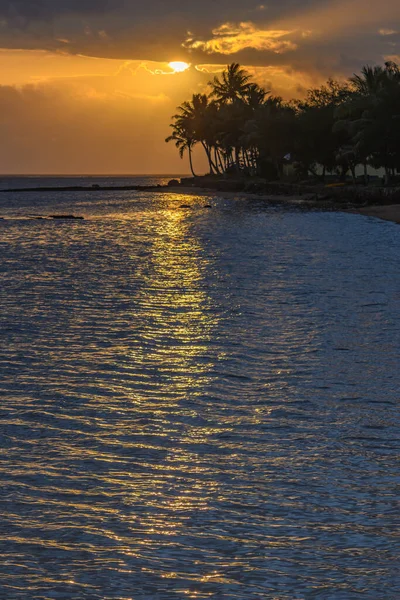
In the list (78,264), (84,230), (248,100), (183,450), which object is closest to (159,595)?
(183,450)

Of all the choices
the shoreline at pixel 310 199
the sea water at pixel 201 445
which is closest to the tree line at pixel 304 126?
the shoreline at pixel 310 199

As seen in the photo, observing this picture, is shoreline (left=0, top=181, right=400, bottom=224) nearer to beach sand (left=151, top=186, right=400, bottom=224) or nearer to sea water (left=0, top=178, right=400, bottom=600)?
beach sand (left=151, top=186, right=400, bottom=224)

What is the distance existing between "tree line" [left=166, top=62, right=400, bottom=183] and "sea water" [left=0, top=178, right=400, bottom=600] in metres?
48.3

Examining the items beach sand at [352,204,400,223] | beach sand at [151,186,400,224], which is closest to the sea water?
beach sand at [352,204,400,223]

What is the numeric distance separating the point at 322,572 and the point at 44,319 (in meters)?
12.3

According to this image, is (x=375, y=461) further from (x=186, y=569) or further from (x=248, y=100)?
(x=248, y=100)

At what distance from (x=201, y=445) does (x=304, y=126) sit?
265 ft

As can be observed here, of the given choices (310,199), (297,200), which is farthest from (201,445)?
(297,200)

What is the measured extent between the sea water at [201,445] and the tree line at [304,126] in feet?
159

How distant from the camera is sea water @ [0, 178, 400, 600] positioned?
5531 mm

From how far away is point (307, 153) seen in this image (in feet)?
289

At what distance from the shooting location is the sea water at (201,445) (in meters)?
5.53

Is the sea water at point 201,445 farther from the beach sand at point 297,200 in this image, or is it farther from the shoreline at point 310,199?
the shoreline at point 310,199

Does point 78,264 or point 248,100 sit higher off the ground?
point 248,100
